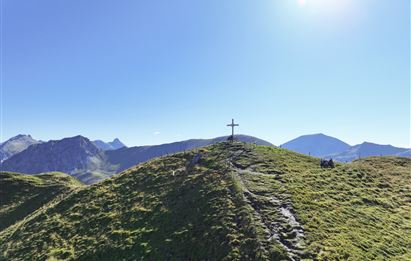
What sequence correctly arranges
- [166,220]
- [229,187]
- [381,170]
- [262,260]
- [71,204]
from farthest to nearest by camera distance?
[381,170] < [71,204] < [229,187] < [166,220] < [262,260]

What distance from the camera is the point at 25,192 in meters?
75.9

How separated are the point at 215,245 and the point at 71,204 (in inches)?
1069

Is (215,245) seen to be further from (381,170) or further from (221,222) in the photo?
(381,170)

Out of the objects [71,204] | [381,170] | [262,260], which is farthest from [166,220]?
[381,170]

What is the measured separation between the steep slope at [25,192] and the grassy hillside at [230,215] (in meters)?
20.8

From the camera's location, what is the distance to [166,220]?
114ft

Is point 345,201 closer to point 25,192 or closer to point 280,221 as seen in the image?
point 280,221

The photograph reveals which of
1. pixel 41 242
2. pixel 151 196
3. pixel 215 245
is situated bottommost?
pixel 41 242

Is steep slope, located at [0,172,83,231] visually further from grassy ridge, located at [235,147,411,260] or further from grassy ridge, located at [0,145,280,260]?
grassy ridge, located at [235,147,411,260]

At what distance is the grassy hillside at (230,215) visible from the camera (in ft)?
92.2

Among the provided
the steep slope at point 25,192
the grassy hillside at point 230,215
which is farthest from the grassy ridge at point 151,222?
the steep slope at point 25,192

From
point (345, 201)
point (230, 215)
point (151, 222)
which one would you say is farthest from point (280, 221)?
point (151, 222)

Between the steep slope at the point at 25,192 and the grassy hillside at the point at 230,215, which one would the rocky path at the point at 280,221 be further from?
the steep slope at the point at 25,192

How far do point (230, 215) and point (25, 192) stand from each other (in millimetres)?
64295
